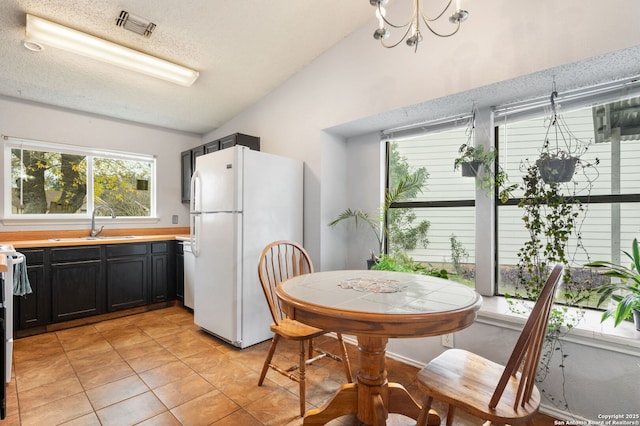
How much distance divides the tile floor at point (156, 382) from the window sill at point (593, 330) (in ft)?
1.68

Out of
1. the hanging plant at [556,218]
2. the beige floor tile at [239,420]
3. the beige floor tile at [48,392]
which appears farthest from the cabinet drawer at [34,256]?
the hanging plant at [556,218]

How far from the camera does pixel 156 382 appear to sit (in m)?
2.13

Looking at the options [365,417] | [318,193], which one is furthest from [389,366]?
[318,193]

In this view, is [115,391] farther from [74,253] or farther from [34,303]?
[74,253]

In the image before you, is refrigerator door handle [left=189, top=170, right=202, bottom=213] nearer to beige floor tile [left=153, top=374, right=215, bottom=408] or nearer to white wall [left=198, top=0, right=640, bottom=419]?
white wall [left=198, top=0, right=640, bottom=419]

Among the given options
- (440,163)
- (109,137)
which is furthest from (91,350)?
(440,163)

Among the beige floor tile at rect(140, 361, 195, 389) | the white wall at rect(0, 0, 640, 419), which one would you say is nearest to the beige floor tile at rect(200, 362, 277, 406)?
the beige floor tile at rect(140, 361, 195, 389)

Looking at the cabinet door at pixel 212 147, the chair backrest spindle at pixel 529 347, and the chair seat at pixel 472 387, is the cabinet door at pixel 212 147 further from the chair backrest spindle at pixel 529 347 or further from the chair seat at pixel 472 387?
the chair backrest spindle at pixel 529 347

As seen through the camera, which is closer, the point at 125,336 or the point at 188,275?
the point at 125,336

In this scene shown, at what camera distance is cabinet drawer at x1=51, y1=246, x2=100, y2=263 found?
3070 millimetres

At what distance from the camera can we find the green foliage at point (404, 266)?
8.26ft

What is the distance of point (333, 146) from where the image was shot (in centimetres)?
322

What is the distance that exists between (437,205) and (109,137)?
3.95 m

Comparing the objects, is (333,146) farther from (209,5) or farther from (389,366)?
(389,366)
